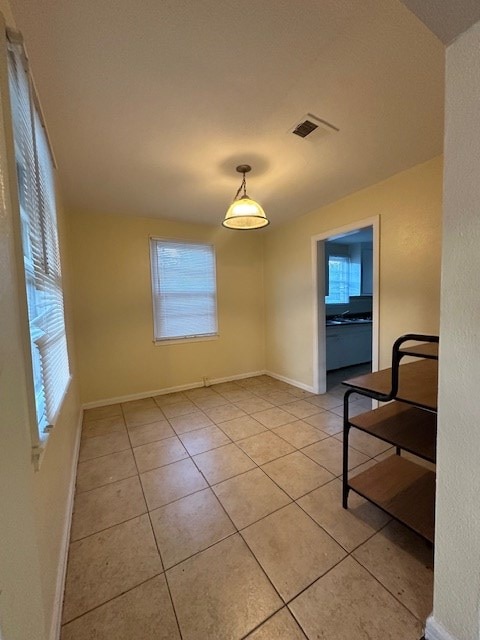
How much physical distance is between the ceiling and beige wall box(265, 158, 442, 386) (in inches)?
8.8

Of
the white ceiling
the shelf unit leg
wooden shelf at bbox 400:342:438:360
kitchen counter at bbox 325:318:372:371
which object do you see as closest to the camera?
the white ceiling

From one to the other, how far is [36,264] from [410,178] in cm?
294

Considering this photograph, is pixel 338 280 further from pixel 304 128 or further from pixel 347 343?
pixel 304 128

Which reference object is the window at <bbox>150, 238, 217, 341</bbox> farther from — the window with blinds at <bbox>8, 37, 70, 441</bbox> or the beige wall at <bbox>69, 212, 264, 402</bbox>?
the window with blinds at <bbox>8, 37, 70, 441</bbox>

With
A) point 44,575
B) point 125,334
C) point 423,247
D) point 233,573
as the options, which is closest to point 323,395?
point 423,247

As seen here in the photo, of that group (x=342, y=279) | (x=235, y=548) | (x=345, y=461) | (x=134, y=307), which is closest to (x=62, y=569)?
(x=235, y=548)

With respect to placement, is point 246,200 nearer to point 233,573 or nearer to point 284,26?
point 284,26

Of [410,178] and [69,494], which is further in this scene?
[410,178]

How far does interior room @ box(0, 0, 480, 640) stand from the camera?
2.66 ft

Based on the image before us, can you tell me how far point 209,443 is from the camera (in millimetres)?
2385

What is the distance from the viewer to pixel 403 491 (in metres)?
1.44

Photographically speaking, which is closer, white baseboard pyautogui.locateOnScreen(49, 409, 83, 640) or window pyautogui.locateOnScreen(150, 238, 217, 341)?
white baseboard pyautogui.locateOnScreen(49, 409, 83, 640)

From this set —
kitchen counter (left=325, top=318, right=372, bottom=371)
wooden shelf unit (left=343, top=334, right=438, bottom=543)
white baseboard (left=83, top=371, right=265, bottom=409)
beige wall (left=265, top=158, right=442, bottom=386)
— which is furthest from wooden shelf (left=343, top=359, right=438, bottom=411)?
white baseboard (left=83, top=371, right=265, bottom=409)

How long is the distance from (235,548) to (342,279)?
5178 mm
